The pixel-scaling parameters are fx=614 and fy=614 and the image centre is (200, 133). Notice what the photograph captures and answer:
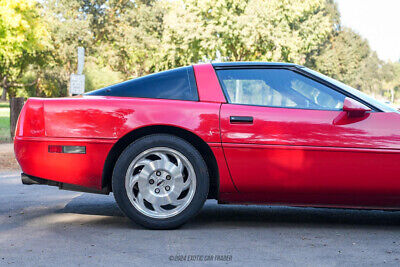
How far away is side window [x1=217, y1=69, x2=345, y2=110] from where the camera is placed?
4883mm

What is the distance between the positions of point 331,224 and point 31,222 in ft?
8.30

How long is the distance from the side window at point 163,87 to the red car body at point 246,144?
0.09 metres

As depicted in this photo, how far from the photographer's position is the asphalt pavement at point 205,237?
12.9 feet

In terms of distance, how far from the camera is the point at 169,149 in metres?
4.79

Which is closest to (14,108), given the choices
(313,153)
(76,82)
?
(76,82)

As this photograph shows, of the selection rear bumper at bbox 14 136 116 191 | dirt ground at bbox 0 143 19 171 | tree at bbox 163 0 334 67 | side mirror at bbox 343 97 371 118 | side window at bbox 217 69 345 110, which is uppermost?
tree at bbox 163 0 334 67

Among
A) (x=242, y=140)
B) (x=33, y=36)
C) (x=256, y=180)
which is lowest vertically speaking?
(x=256, y=180)

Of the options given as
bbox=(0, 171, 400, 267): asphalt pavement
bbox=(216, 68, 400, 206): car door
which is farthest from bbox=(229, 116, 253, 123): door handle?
bbox=(0, 171, 400, 267): asphalt pavement

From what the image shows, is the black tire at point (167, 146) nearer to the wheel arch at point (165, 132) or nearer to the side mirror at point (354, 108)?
the wheel arch at point (165, 132)

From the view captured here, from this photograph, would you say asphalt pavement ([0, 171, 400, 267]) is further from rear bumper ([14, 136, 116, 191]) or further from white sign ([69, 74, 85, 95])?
white sign ([69, 74, 85, 95])

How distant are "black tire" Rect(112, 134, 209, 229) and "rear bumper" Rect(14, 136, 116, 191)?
0.17 meters

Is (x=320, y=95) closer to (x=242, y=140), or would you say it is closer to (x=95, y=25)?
(x=242, y=140)

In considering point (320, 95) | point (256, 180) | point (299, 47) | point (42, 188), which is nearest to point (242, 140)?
point (256, 180)

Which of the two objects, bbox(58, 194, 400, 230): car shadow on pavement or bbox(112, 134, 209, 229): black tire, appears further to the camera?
bbox(58, 194, 400, 230): car shadow on pavement
